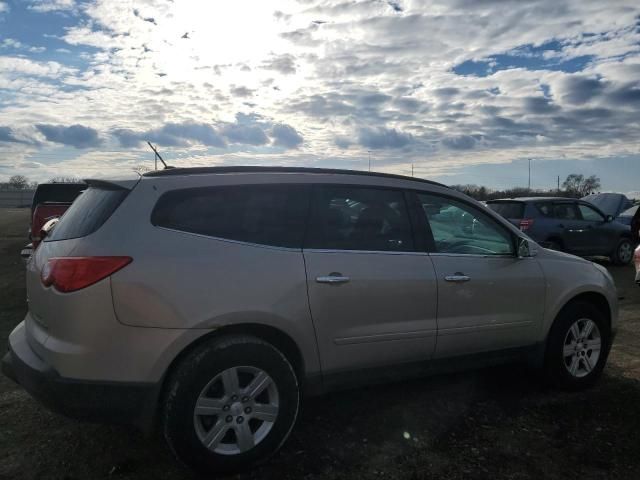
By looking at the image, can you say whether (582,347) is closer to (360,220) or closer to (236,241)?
(360,220)

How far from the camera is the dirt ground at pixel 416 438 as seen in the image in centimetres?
329

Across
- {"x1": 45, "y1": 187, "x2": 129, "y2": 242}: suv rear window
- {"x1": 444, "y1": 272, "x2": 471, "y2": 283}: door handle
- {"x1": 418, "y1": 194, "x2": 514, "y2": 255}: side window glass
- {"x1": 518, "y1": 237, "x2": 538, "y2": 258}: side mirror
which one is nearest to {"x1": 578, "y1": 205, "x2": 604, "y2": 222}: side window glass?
{"x1": 518, "y1": 237, "x2": 538, "y2": 258}: side mirror

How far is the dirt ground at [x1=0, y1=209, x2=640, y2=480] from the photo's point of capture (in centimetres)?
329

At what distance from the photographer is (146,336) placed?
116 inches

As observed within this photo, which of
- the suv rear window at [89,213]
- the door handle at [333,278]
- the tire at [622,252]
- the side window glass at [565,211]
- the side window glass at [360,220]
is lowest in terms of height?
Answer: the tire at [622,252]

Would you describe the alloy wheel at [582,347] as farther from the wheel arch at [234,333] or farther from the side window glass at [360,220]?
the wheel arch at [234,333]

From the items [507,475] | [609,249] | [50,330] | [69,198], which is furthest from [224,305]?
[609,249]

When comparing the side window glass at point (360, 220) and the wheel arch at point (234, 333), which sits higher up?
the side window glass at point (360, 220)

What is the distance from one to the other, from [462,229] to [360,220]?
99cm

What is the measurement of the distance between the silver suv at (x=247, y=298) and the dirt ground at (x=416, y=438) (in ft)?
1.23

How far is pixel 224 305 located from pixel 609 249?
11.9 metres

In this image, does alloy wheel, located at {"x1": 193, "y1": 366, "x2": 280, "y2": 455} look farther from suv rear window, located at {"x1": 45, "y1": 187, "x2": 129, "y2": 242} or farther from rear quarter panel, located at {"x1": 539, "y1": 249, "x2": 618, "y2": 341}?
rear quarter panel, located at {"x1": 539, "y1": 249, "x2": 618, "y2": 341}

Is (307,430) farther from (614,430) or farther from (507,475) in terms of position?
(614,430)

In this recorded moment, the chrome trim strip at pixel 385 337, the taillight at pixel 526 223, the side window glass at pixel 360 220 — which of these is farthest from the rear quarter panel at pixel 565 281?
the taillight at pixel 526 223
